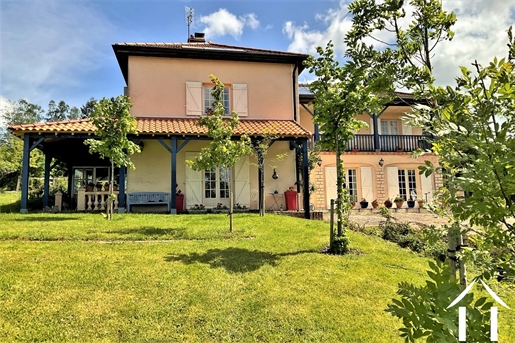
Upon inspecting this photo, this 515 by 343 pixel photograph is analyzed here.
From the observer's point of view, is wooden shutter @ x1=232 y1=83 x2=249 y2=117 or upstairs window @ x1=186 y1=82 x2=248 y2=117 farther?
wooden shutter @ x1=232 y1=83 x2=249 y2=117

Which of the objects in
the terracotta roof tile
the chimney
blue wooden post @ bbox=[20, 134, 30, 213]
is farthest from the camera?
the chimney

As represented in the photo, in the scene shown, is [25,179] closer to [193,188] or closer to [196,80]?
[193,188]

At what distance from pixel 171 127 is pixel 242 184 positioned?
11.8ft

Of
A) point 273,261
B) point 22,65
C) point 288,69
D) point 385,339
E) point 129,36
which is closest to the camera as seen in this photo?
point 385,339

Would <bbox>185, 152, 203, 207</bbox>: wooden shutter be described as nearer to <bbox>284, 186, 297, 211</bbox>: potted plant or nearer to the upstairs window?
the upstairs window

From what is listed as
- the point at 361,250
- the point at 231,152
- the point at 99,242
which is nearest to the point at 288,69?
the point at 231,152

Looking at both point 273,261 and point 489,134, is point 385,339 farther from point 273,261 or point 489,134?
point 489,134

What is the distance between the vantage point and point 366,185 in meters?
15.8

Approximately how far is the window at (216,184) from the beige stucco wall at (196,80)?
2.76 metres

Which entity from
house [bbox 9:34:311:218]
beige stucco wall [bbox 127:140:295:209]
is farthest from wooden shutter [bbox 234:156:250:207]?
beige stucco wall [bbox 127:140:295:209]

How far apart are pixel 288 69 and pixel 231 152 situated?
777 centimetres

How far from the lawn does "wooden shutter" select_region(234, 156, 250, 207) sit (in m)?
5.46

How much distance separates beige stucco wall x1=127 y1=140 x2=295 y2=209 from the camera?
1256cm

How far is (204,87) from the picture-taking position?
1369cm
